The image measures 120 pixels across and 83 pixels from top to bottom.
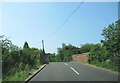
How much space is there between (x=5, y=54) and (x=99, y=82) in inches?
361

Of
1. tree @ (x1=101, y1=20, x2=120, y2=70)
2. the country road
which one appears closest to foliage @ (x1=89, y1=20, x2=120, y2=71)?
tree @ (x1=101, y1=20, x2=120, y2=70)

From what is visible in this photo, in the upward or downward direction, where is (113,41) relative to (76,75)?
upward

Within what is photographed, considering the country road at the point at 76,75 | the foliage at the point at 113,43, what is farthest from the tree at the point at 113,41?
the country road at the point at 76,75

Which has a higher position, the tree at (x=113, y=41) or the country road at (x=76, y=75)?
the tree at (x=113, y=41)

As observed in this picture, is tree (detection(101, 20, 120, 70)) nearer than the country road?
No

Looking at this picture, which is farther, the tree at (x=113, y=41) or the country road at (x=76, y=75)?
the tree at (x=113, y=41)

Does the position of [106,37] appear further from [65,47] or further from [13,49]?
[65,47]

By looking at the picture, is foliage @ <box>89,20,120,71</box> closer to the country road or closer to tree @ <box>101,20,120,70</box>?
tree @ <box>101,20,120,70</box>

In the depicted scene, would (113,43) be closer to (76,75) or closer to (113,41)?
(113,41)

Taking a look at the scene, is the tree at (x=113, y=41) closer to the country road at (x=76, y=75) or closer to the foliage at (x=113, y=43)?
the foliage at (x=113, y=43)

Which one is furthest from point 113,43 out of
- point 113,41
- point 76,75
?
point 76,75

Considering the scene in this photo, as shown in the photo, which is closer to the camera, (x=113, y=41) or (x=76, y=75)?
(x=76, y=75)

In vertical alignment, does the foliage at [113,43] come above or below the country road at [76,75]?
above

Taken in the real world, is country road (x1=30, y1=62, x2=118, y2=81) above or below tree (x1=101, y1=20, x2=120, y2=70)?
below
